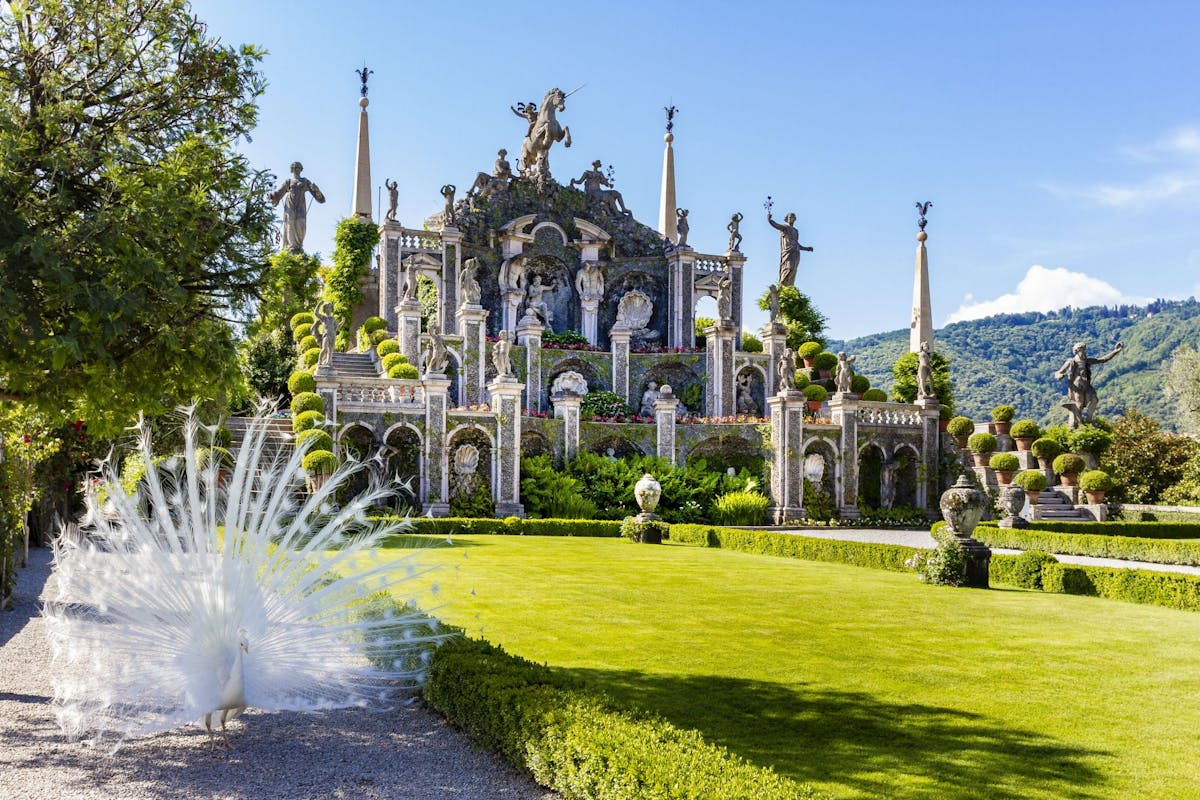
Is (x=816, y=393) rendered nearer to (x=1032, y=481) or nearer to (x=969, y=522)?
(x=1032, y=481)

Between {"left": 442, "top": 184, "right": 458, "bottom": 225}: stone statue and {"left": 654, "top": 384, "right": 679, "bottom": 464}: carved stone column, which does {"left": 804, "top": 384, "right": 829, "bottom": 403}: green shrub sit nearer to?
{"left": 654, "top": 384, "right": 679, "bottom": 464}: carved stone column

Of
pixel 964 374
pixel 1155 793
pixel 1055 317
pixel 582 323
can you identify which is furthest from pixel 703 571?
pixel 1055 317

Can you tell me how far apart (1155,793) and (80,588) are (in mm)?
6475

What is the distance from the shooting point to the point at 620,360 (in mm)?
38406

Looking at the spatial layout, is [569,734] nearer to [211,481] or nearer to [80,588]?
[211,481]

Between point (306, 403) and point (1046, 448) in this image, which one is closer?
point (306, 403)

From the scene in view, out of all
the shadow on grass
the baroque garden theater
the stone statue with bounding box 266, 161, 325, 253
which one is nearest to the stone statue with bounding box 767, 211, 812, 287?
the baroque garden theater

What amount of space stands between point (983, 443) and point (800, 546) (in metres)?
13.9

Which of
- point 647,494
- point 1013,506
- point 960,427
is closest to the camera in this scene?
point 647,494

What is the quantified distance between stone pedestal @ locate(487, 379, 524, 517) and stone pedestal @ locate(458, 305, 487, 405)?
5.58 m

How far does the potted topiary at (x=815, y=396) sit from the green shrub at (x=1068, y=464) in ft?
26.7

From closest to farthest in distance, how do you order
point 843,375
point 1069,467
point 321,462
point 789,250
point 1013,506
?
point 321,462
point 1013,506
point 1069,467
point 843,375
point 789,250

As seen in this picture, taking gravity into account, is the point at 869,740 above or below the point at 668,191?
below

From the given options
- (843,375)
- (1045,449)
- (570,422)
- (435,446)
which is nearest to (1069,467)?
(1045,449)
